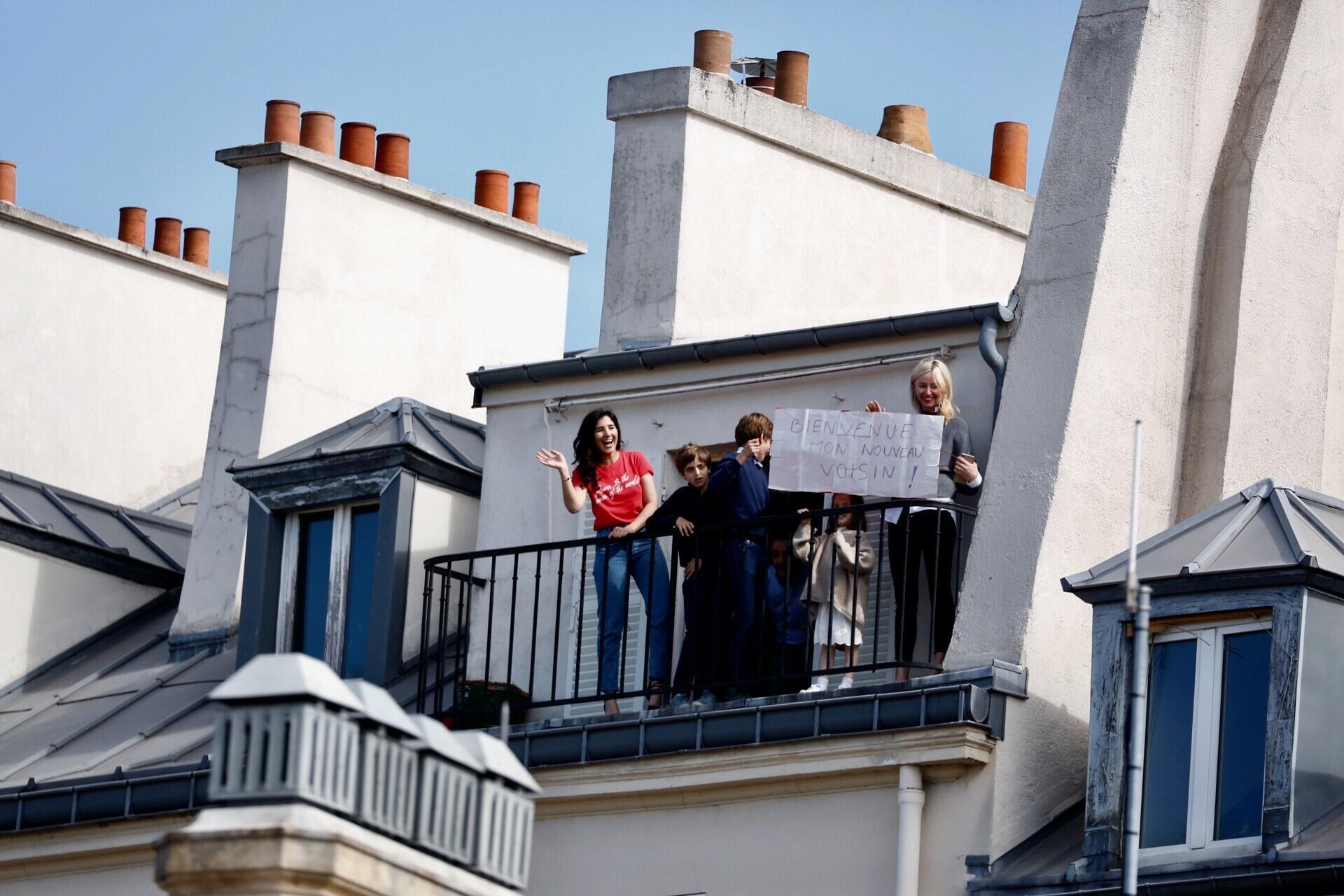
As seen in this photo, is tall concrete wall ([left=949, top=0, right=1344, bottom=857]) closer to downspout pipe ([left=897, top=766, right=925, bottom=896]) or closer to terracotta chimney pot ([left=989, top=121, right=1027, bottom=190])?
downspout pipe ([left=897, top=766, right=925, bottom=896])

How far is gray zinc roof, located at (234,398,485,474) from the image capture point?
19.5 metres

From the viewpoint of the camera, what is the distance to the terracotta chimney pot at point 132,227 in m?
27.3

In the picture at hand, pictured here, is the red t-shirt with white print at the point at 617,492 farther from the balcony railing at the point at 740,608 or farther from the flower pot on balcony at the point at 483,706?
the flower pot on balcony at the point at 483,706

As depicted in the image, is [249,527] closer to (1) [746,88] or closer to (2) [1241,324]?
(1) [746,88]

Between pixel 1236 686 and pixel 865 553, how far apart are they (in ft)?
7.53

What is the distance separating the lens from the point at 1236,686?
14992mm

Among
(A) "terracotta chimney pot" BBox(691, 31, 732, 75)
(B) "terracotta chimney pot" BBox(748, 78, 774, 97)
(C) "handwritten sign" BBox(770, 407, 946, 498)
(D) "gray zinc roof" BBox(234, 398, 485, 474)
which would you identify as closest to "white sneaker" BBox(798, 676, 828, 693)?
(C) "handwritten sign" BBox(770, 407, 946, 498)

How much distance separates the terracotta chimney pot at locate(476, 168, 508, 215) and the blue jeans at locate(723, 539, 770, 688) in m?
8.24

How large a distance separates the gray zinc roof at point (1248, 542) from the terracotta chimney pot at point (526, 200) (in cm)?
1017

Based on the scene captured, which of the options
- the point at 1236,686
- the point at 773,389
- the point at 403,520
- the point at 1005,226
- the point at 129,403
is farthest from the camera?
the point at 129,403

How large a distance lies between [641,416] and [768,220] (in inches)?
93.4

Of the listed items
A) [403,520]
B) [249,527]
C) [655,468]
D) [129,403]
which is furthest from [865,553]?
[129,403]

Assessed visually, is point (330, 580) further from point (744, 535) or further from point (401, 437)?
point (744, 535)

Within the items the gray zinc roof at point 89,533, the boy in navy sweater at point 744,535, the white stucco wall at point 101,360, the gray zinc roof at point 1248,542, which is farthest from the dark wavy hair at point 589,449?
the white stucco wall at point 101,360
